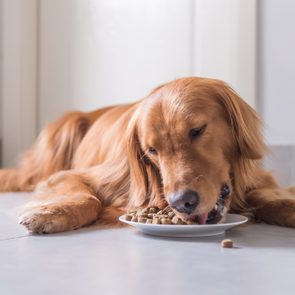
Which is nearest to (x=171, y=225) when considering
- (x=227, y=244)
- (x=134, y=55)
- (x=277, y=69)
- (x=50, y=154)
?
(x=227, y=244)

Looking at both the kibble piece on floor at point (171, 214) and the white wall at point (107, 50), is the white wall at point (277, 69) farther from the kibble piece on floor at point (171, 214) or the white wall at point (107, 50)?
the kibble piece on floor at point (171, 214)

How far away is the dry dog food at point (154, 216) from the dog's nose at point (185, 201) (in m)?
0.05

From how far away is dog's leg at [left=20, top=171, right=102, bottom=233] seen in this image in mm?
1761

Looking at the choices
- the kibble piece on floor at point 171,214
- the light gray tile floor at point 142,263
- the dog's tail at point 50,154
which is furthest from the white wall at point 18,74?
the kibble piece on floor at point 171,214

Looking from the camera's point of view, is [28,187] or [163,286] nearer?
[163,286]

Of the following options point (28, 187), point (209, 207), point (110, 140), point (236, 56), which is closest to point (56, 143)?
point (28, 187)

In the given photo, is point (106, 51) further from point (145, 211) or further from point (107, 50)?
point (145, 211)

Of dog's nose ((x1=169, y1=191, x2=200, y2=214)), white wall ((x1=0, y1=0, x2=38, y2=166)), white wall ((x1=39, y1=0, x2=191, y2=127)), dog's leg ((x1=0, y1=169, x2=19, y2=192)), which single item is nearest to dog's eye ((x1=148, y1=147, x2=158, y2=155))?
dog's nose ((x1=169, y1=191, x2=200, y2=214))

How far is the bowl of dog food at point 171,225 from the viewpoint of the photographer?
163 cm

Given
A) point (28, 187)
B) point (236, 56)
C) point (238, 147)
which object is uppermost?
point (236, 56)

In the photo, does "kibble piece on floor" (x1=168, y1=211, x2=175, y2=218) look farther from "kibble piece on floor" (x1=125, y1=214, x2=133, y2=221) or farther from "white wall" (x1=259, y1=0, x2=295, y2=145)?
"white wall" (x1=259, y1=0, x2=295, y2=145)

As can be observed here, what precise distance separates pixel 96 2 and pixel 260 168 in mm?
1502

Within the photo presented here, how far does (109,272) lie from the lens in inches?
51.6

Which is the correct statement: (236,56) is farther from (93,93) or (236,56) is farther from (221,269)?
(221,269)
